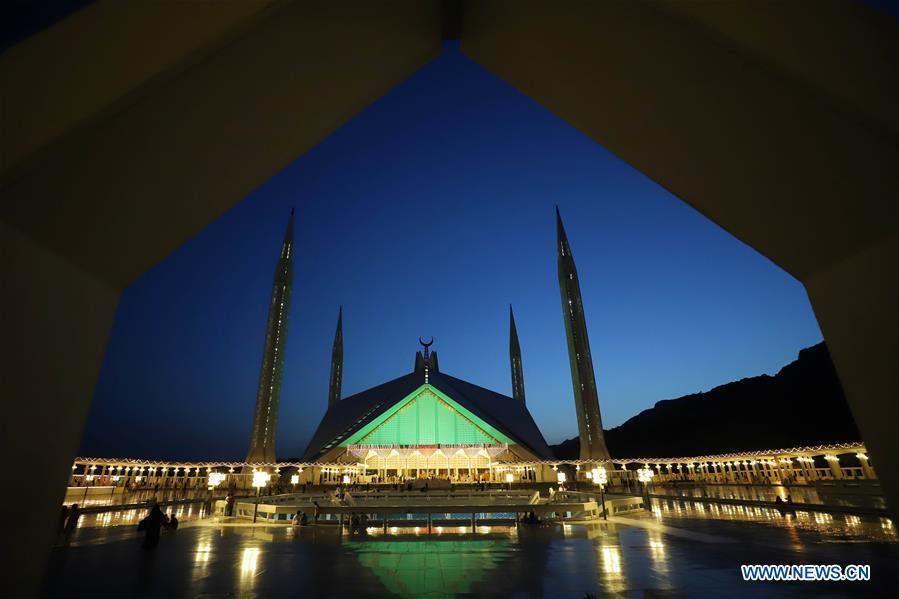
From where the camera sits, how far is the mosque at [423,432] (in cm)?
2666

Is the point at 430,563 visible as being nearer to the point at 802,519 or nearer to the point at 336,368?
the point at 802,519

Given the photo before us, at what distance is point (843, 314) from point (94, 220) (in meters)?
4.44

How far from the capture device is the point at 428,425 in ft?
96.1

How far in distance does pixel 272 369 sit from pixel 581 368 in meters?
20.5

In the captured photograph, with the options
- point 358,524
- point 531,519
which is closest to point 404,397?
point 358,524

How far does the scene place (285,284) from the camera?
Result: 96.3ft

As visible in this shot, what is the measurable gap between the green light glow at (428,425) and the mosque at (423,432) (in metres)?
0.07

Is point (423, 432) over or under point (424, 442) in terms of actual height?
over

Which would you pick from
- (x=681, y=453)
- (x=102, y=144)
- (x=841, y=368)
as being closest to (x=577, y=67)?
(x=841, y=368)

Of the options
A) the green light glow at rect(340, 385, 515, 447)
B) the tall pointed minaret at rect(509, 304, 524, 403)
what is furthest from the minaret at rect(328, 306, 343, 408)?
the tall pointed minaret at rect(509, 304, 524, 403)

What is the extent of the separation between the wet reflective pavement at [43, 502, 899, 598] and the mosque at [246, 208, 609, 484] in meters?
19.0

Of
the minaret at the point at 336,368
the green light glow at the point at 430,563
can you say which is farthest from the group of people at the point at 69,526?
the minaret at the point at 336,368

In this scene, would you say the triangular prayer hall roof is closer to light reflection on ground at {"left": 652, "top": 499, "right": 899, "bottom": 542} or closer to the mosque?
the mosque

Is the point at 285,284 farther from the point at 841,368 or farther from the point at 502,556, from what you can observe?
the point at 841,368
